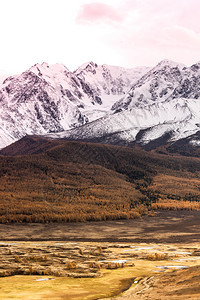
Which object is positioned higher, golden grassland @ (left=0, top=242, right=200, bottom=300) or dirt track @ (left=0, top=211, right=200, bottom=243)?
golden grassland @ (left=0, top=242, right=200, bottom=300)

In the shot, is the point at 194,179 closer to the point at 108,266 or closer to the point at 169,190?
the point at 169,190

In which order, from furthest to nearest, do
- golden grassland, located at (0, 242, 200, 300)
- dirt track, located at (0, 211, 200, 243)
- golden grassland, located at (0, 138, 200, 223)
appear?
golden grassland, located at (0, 138, 200, 223) < dirt track, located at (0, 211, 200, 243) < golden grassland, located at (0, 242, 200, 300)

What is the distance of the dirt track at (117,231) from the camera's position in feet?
153

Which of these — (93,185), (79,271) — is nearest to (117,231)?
(79,271)

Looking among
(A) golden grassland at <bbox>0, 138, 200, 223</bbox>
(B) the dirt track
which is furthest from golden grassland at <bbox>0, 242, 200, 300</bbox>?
(A) golden grassland at <bbox>0, 138, 200, 223</bbox>

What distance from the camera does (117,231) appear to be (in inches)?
2158

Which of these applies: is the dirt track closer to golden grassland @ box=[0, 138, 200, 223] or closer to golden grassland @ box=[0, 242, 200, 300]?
golden grassland @ box=[0, 138, 200, 223]

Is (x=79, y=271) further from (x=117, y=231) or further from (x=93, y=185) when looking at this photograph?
(x=93, y=185)

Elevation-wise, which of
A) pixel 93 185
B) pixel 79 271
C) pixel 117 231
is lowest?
pixel 117 231

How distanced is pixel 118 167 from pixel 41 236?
8969 centimetres

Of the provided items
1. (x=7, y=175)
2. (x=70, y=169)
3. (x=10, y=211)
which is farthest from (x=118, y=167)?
(x=10, y=211)

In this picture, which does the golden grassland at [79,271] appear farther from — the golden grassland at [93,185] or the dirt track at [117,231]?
the golden grassland at [93,185]

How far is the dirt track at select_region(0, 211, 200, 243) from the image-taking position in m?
46.6

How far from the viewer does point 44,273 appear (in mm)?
22125
